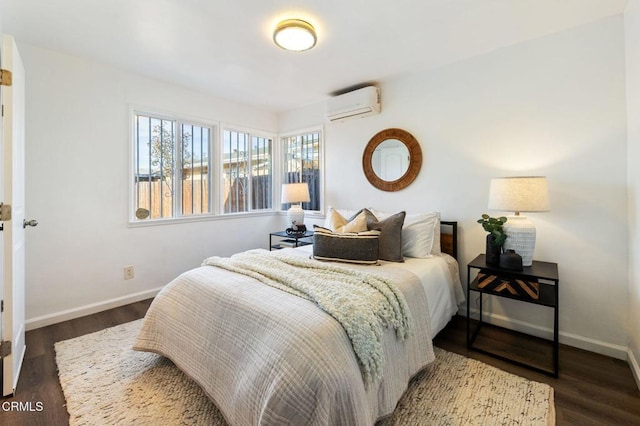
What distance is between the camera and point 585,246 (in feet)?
7.17

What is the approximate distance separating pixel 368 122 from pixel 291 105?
126cm

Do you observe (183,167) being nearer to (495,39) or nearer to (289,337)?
(289,337)

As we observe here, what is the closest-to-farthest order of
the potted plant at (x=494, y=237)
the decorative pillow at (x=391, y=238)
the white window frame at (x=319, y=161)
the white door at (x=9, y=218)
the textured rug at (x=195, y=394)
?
the textured rug at (x=195, y=394) → the white door at (x=9, y=218) → the potted plant at (x=494, y=237) → the decorative pillow at (x=391, y=238) → the white window frame at (x=319, y=161)

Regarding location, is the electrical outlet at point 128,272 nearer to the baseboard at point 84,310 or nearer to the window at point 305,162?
the baseboard at point 84,310

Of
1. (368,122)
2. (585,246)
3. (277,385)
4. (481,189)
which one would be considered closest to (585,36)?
(481,189)

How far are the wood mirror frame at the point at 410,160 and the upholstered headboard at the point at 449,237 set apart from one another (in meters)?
0.60

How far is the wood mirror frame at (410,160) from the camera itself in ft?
9.94

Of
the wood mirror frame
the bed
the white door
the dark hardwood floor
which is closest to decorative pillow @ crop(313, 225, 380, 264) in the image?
the bed

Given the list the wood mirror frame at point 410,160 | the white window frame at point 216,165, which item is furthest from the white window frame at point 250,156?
the wood mirror frame at point 410,160

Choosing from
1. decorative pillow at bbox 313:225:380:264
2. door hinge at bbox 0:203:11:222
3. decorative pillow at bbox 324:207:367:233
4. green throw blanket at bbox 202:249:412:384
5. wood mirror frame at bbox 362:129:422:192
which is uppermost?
wood mirror frame at bbox 362:129:422:192

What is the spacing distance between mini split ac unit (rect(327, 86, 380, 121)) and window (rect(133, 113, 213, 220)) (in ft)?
5.27

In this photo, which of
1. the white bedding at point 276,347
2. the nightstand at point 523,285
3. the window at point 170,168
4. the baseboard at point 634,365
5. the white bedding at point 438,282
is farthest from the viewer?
the window at point 170,168

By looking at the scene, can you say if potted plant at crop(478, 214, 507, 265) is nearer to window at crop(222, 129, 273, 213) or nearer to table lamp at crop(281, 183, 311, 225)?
table lamp at crop(281, 183, 311, 225)

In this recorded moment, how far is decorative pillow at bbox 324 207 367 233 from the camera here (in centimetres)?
249
